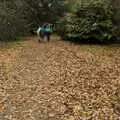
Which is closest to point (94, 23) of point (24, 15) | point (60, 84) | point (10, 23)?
point (10, 23)

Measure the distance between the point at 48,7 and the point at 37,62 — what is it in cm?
1009

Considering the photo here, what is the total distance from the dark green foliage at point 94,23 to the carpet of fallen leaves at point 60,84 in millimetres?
1609

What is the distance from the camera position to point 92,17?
48.5 feet

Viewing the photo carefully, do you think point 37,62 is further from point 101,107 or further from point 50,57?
point 101,107

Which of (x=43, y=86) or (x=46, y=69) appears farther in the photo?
(x=46, y=69)

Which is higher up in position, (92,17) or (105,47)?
(92,17)

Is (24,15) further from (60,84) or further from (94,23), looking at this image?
(60,84)

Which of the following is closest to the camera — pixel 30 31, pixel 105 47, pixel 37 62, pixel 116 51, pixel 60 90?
pixel 60 90

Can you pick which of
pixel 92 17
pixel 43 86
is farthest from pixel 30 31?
pixel 43 86

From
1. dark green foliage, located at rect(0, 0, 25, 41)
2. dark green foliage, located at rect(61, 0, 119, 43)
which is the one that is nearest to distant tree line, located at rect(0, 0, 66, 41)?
dark green foliage, located at rect(0, 0, 25, 41)

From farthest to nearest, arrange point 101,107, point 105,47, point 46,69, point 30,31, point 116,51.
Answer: point 30,31 → point 105,47 → point 116,51 → point 46,69 → point 101,107

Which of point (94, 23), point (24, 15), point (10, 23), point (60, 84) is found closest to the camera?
point (60, 84)

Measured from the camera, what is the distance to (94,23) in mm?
14570

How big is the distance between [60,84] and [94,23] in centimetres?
725
